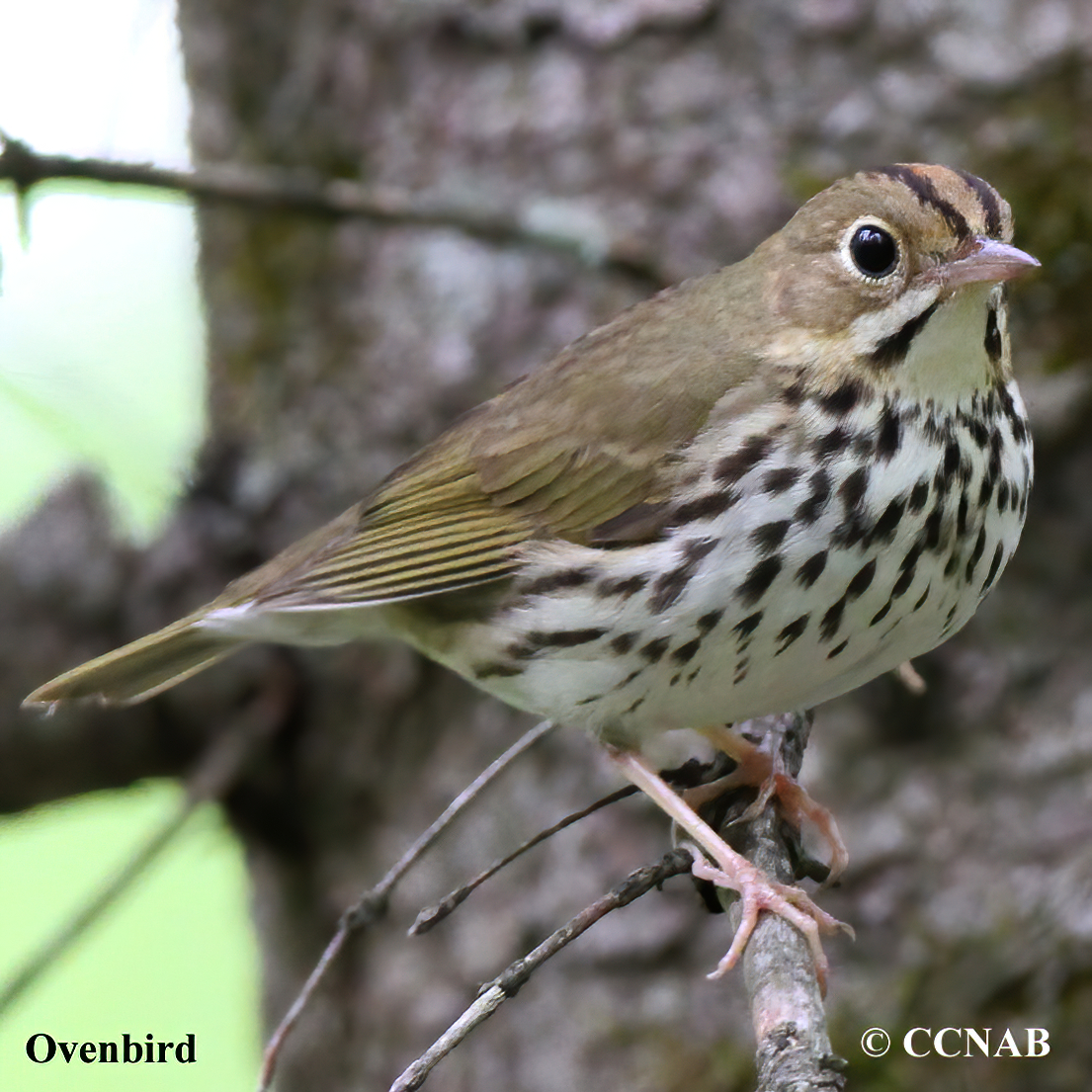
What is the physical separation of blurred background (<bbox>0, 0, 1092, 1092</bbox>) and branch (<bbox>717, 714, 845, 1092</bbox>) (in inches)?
23.3

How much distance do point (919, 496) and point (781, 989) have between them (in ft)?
2.87

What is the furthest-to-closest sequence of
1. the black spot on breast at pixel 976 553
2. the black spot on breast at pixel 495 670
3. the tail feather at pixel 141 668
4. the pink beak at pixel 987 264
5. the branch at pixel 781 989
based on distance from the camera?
1. the tail feather at pixel 141 668
2. the black spot on breast at pixel 495 670
3. the black spot on breast at pixel 976 553
4. the pink beak at pixel 987 264
5. the branch at pixel 781 989

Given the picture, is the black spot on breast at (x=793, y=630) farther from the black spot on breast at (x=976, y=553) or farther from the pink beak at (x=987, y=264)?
the pink beak at (x=987, y=264)

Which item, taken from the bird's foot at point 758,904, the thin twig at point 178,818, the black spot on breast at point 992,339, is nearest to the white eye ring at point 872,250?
the black spot on breast at point 992,339

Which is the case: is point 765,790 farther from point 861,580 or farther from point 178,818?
point 178,818

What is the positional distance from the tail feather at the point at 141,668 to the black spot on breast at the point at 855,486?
130 centimetres

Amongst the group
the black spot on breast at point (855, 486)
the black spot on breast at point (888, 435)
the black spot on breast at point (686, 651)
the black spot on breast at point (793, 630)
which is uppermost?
the black spot on breast at point (888, 435)

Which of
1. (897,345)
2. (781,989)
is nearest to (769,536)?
(897,345)

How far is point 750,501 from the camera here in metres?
2.38

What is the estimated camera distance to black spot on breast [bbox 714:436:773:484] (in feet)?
7.86

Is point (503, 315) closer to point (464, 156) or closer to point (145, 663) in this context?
point (464, 156)

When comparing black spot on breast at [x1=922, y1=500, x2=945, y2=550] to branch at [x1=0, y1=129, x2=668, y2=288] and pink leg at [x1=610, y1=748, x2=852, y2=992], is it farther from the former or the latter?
branch at [x1=0, y1=129, x2=668, y2=288]

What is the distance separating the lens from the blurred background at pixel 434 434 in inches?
122

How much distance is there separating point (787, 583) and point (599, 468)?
0.48 m
